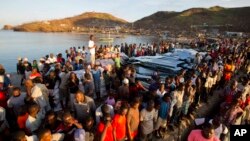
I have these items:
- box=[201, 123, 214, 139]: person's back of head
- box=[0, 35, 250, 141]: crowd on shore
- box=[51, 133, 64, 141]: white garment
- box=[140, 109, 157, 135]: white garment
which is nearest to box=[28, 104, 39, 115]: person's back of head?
box=[0, 35, 250, 141]: crowd on shore

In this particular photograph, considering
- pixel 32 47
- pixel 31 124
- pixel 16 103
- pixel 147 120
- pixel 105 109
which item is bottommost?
pixel 32 47

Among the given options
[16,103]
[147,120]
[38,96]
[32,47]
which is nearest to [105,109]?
[147,120]

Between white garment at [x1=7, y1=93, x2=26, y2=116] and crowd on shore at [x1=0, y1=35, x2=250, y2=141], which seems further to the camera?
white garment at [x1=7, y1=93, x2=26, y2=116]

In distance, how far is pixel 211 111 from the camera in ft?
34.4

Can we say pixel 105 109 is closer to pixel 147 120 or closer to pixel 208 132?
pixel 147 120

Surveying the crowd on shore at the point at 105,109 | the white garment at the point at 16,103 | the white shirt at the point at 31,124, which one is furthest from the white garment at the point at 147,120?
the white garment at the point at 16,103

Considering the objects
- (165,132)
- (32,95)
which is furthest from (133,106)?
(32,95)

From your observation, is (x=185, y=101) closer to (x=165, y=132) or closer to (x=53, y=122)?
(x=165, y=132)

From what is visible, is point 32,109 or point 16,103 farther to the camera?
point 16,103

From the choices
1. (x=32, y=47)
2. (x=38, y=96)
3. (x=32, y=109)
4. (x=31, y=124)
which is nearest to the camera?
(x=32, y=109)

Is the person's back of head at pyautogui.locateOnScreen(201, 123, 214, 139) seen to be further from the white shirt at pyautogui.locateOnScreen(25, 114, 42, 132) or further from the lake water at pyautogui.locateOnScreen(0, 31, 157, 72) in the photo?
the lake water at pyautogui.locateOnScreen(0, 31, 157, 72)

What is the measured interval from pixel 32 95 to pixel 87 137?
2.52m

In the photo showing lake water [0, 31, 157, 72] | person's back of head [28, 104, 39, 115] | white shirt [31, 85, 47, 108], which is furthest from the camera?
lake water [0, 31, 157, 72]

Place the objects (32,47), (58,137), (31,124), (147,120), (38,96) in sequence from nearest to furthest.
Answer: (58,137)
(31,124)
(147,120)
(38,96)
(32,47)
